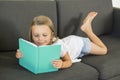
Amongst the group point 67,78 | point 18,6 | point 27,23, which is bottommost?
point 67,78

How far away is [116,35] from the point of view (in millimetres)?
2619

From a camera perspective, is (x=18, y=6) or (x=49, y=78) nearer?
(x=49, y=78)

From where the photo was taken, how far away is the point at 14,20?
6.64 feet

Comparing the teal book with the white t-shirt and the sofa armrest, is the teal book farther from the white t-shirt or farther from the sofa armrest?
the sofa armrest

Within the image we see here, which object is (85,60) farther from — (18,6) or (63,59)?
(18,6)

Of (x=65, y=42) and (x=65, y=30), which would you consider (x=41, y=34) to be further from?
(x=65, y=30)

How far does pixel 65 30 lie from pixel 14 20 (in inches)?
19.2

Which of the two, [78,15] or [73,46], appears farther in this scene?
[78,15]

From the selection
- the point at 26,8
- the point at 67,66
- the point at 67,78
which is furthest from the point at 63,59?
the point at 26,8

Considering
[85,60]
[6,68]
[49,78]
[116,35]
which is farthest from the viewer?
[116,35]

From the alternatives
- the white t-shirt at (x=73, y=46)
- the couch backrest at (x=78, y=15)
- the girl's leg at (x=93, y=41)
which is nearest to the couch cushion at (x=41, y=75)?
the white t-shirt at (x=73, y=46)

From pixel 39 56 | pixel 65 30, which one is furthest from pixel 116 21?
pixel 39 56

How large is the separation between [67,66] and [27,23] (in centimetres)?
52

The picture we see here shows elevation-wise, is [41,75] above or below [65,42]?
below
